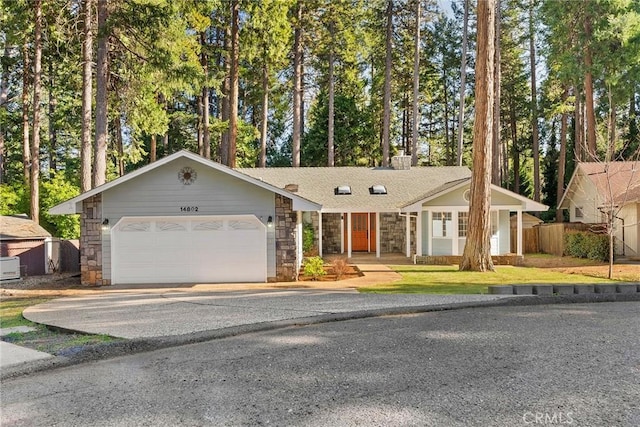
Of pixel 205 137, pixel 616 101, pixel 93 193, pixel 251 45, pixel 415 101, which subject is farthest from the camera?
pixel 415 101

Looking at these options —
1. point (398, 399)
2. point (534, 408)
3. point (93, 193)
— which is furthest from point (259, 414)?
point (93, 193)

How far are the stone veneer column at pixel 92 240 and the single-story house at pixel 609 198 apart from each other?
1626 cm

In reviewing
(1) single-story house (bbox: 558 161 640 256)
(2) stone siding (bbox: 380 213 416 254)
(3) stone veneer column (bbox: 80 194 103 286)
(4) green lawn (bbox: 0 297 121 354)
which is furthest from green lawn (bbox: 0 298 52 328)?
(1) single-story house (bbox: 558 161 640 256)

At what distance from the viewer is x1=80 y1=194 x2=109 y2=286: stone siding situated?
514 inches

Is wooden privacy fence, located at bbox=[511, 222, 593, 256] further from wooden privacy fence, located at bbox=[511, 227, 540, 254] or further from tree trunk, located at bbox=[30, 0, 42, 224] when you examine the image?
tree trunk, located at bbox=[30, 0, 42, 224]

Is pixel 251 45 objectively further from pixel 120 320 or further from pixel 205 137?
pixel 120 320

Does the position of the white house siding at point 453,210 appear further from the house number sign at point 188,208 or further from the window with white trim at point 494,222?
the house number sign at point 188,208

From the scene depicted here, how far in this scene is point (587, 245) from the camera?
1742cm

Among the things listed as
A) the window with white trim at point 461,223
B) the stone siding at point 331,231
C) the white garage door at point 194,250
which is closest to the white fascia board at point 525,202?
the window with white trim at point 461,223

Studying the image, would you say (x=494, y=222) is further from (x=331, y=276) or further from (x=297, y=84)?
(x=297, y=84)

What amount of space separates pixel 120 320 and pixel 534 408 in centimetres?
678

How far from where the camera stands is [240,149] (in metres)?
29.3

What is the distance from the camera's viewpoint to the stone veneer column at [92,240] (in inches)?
514

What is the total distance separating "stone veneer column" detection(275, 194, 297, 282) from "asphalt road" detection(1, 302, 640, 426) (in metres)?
6.39
